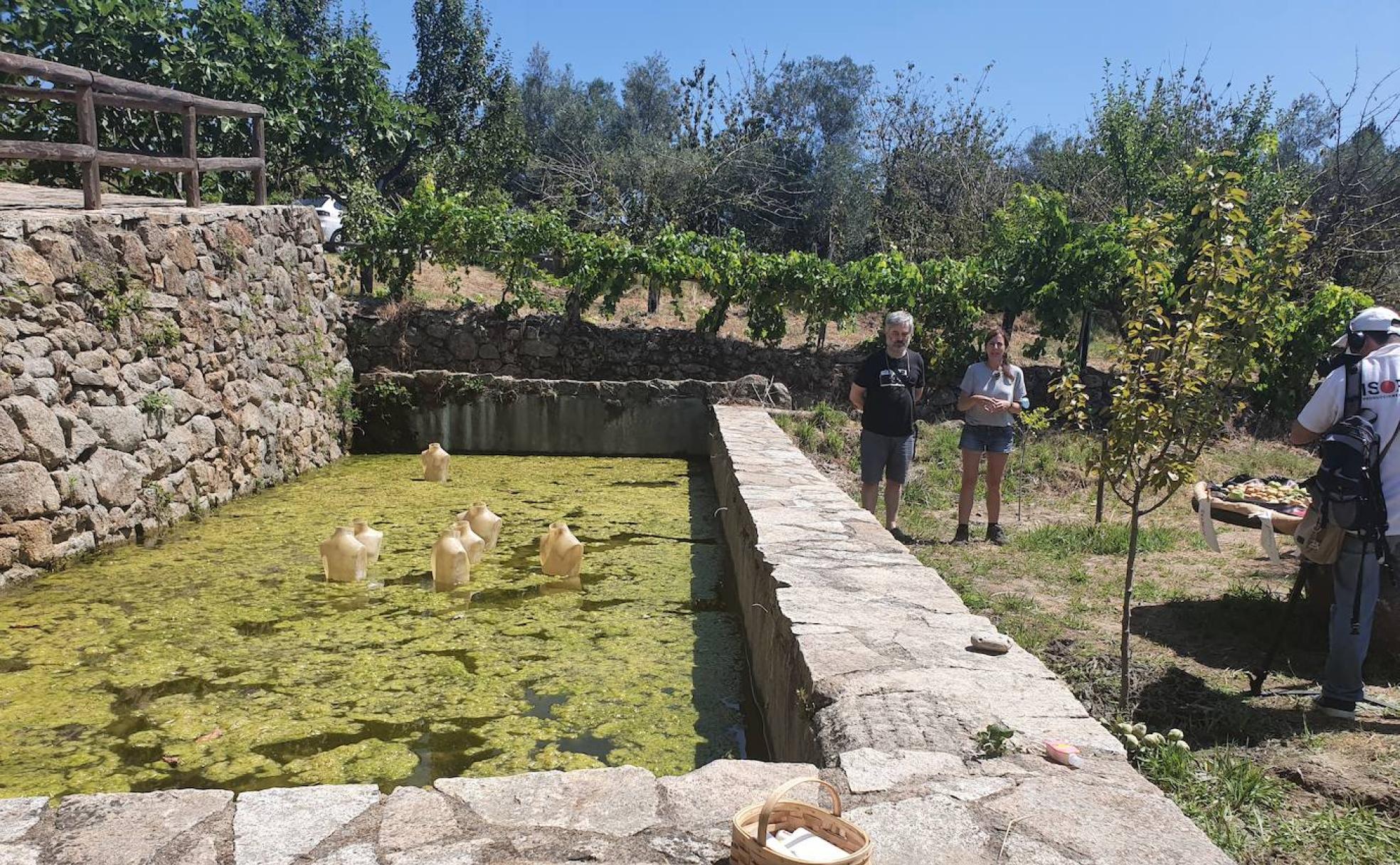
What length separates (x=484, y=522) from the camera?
653cm

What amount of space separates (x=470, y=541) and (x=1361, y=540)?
174 inches

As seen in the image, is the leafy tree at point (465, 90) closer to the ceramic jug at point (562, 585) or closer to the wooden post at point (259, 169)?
the wooden post at point (259, 169)

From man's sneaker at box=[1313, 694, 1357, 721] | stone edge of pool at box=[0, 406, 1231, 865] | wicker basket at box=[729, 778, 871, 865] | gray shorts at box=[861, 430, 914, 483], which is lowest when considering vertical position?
man's sneaker at box=[1313, 694, 1357, 721]

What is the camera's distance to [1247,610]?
222 inches

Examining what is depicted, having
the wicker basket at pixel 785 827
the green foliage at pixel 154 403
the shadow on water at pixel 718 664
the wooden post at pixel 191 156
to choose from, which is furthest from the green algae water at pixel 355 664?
the wooden post at pixel 191 156

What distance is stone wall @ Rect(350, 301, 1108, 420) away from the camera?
1227cm

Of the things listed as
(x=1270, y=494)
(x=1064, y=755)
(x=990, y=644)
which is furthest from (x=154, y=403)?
A: (x=1270, y=494)

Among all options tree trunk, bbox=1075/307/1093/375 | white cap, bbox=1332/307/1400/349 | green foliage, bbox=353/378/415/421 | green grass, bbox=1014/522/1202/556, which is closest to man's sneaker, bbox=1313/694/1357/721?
white cap, bbox=1332/307/1400/349

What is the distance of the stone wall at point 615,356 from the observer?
12273mm

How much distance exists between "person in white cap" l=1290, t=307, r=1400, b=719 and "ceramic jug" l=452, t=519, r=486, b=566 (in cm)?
428

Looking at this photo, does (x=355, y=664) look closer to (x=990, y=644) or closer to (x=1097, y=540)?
(x=990, y=644)

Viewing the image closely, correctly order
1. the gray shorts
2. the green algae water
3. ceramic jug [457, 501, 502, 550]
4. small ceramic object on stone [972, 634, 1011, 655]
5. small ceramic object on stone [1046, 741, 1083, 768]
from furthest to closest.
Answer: the gray shorts, ceramic jug [457, 501, 502, 550], the green algae water, small ceramic object on stone [972, 634, 1011, 655], small ceramic object on stone [1046, 741, 1083, 768]

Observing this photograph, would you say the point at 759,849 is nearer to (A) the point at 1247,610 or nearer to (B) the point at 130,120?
(A) the point at 1247,610

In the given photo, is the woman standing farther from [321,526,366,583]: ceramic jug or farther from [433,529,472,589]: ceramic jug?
[321,526,366,583]: ceramic jug
